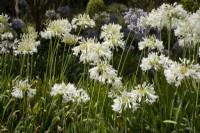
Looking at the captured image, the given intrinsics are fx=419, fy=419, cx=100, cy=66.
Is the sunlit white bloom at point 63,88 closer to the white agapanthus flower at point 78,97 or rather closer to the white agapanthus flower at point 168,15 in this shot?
the white agapanthus flower at point 78,97

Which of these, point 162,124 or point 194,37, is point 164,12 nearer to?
point 194,37


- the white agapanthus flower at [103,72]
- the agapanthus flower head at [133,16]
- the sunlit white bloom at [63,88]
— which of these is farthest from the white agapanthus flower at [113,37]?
the agapanthus flower head at [133,16]

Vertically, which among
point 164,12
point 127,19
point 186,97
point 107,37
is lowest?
point 186,97

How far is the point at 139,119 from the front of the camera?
3.32 m

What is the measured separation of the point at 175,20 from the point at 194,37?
24 centimetres

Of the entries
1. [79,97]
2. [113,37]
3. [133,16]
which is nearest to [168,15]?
[113,37]

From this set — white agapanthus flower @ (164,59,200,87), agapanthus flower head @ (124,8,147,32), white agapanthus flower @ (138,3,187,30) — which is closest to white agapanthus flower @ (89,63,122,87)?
white agapanthus flower @ (164,59,200,87)

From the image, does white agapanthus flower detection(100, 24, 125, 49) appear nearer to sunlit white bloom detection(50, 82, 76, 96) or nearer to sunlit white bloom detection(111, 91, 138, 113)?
sunlit white bloom detection(50, 82, 76, 96)

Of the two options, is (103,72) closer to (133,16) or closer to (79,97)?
(79,97)

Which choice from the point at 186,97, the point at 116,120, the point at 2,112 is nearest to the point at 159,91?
the point at 186,97

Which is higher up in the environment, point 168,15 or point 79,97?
point 168,15

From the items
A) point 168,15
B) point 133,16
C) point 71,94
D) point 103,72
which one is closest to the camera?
point 103,72

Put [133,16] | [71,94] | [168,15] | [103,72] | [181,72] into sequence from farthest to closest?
[133,16] < [168,15] < [71,94] < [103,72] < [181,72]

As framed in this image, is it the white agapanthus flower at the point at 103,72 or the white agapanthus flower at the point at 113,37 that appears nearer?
the white agapanthus flower at the point at 103,72
